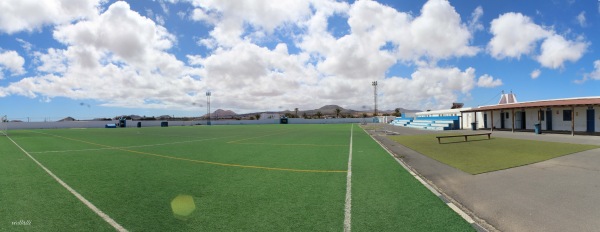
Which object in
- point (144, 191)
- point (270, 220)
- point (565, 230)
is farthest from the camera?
point (144, 191)

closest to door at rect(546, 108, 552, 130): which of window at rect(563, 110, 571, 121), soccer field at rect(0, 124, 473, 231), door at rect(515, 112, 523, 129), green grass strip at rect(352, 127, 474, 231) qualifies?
window at rect(563, 110, 571, 121)

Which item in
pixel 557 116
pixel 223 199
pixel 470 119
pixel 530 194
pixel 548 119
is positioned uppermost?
pixel 557 116

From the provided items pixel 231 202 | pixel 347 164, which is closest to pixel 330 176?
pixel 347 164

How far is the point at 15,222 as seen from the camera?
15.7 feet

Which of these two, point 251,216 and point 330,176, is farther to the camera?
point 330,176

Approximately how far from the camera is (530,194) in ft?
20.6

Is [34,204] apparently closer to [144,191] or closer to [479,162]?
[144,191]

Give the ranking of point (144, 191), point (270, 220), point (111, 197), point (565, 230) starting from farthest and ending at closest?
point (144, 191) < point (111, 197) < point (270, 220) < point (565, 230)

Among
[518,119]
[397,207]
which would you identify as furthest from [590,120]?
[397,207]

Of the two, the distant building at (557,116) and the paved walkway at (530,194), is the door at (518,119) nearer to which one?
the distant building at (557,116)

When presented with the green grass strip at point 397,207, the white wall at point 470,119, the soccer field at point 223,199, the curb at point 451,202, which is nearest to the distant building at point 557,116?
the white wall at point 470,119

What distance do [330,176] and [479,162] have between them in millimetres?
6004

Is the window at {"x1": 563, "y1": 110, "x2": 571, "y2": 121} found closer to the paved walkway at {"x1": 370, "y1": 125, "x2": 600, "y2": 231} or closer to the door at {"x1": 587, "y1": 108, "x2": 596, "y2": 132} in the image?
the door at {"x1": 587, "y1": 108, "x2": 596, "y2": 132}

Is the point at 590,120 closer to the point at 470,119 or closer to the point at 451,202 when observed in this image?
the point at 470,119
